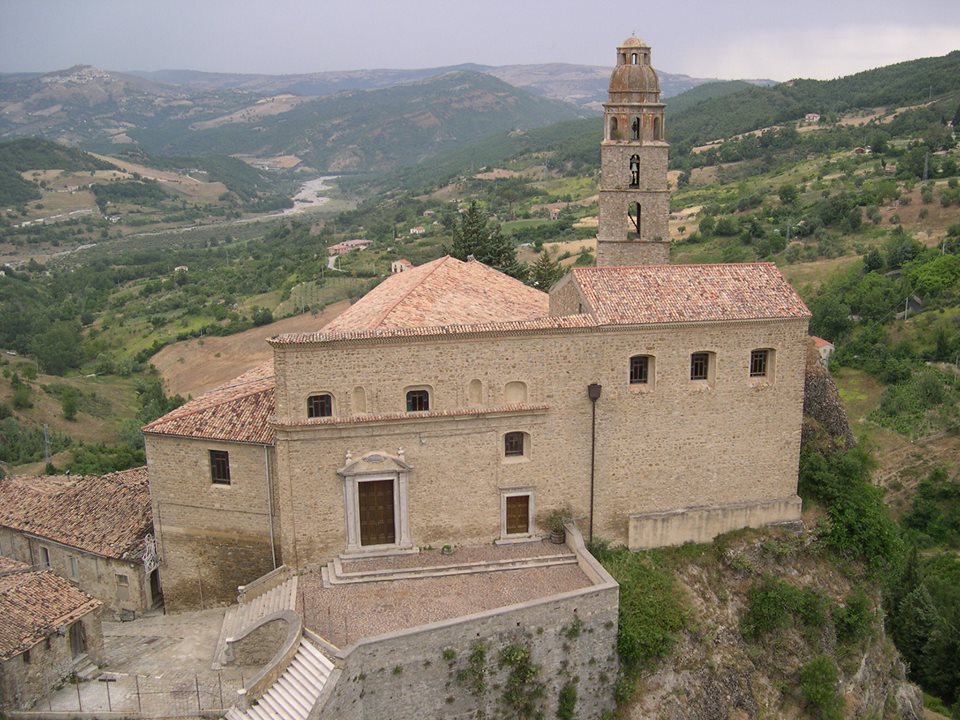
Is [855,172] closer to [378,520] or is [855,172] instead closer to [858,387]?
[858,387]

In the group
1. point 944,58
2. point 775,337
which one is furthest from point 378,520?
point 944,58

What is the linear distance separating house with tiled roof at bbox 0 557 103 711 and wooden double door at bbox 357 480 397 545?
6881 mm

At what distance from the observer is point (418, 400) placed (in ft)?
78.3

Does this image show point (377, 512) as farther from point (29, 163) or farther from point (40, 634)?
point (29, 163)

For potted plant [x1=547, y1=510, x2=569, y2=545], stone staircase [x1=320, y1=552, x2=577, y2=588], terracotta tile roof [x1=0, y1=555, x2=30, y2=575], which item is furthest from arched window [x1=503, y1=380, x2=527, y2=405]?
terracotta tile roof [x1=0, y1=555, x2=30, y2=575]

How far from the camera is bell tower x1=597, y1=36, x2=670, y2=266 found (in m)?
30.2

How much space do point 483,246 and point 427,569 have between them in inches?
1114

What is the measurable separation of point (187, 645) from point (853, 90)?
14662cm

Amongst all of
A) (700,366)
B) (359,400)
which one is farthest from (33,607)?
(700,366)

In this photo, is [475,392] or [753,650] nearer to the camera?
[475,392]

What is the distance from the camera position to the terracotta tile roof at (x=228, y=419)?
23.9 m

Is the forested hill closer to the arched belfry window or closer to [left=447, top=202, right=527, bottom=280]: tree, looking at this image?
[left=447, top=202, right=527, bottom=280]: tree

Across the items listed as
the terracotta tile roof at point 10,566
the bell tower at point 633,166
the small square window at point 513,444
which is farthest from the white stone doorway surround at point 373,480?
the bell tower at point 633,166

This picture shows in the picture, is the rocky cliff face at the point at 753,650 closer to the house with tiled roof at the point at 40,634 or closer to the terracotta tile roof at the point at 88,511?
the house with tiled roof at the point at 40,634
